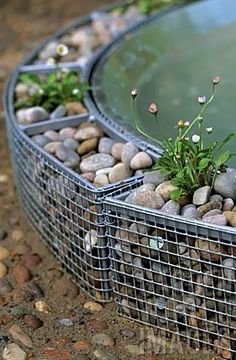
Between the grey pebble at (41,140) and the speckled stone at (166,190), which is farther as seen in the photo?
the grey pebble at (41,140)

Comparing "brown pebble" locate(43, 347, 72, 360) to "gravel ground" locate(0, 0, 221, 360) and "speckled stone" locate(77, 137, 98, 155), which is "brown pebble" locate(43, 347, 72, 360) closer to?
"gravel ground" locate(0, 0, 221, 360)

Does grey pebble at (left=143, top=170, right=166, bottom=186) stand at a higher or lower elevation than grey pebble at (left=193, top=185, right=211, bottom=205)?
higher

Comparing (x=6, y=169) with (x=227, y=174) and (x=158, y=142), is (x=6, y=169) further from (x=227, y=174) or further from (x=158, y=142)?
(x=227, y=174)

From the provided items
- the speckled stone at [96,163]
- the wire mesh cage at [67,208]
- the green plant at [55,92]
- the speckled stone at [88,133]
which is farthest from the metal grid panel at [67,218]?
the green plant at [55,92]

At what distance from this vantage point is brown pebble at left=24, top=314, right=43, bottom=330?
8.98 ft

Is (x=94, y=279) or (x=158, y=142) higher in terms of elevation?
(x=158, y=142)

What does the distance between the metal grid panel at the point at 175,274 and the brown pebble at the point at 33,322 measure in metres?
0.26

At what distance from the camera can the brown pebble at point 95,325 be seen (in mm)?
2714

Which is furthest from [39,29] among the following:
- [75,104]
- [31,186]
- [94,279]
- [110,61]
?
[94,279]

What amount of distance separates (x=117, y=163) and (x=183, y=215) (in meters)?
0.56

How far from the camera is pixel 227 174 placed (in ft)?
8.57

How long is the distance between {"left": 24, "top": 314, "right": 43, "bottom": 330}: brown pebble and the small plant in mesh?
43.2 inches

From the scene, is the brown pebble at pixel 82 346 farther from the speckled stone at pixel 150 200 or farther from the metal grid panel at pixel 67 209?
the speckled stone at pixel 150 200

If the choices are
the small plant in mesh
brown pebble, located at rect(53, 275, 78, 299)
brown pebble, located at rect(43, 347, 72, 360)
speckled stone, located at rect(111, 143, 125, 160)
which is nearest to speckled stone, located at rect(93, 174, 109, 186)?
speckled stone, located at rect(111, 143, 125, 160)
